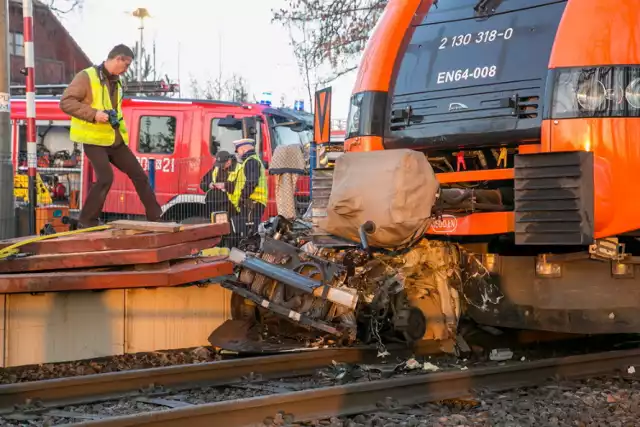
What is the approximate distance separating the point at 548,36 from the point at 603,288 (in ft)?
5.91

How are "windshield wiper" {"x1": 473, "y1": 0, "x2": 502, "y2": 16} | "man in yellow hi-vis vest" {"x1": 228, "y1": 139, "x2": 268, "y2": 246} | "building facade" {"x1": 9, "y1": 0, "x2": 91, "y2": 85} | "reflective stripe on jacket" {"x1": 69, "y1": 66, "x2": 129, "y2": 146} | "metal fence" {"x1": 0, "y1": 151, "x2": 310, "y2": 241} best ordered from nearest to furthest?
"windshield wiper" {"x1": 473, "y1": 0, "x2": 502, "y2": 16} < "reflective stripe on jacket" {"x1": 69, "y1": 66, "x2": 129, "y2": 146} < "metal fence" {"x1": 0, "y1": 151, "x2": 310, "y2": 241} < "man in yellow hi-vis vest" {"x1": 228, "y1": 139, "x2": 268, "y2": 246} < "building facade" {"x1": 9, "y1": 0, "x2": 91, "y2": 85}

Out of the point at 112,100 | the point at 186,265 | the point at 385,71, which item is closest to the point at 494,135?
the point at 385,71

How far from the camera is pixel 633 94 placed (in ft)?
17.9

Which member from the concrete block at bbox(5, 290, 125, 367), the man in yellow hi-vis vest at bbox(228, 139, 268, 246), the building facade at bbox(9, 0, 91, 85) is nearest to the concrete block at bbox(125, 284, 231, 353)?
the concrete block at bbox(5, 290, 125, 367)

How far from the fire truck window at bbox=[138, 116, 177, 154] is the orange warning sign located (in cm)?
615

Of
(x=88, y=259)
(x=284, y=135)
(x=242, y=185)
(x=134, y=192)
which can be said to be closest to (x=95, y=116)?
(x=88, y=259)

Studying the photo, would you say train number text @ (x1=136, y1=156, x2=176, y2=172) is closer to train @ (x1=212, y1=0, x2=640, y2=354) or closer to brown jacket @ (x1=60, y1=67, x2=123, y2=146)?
brown jacket @ (x1=60, y1=67, x2=123, y2=146)

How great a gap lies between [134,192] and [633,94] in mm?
8388

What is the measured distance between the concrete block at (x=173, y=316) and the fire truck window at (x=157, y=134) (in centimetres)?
675

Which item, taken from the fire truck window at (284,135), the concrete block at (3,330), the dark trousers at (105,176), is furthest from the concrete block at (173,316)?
the fire truck window at (284,135)

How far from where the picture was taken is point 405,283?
6.69m

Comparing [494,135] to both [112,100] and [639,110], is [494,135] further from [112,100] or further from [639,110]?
[112,100]

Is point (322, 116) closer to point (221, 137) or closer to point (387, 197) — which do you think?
point (387, 197)

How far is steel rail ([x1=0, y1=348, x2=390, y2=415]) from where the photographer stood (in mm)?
5258
